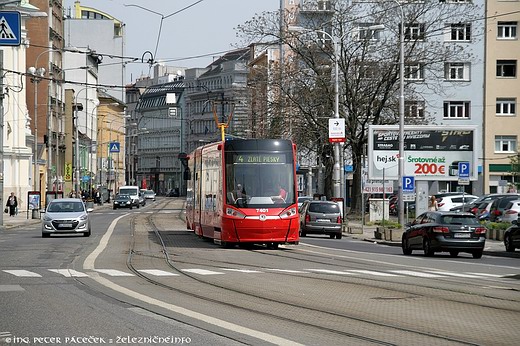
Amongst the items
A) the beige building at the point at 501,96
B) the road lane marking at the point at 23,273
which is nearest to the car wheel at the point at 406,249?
the road lane marking at the point at 23,273

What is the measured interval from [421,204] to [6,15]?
21.4 m

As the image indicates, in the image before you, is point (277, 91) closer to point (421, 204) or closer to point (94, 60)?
point (421, 204)

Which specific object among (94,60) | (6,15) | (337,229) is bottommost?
(337,229)

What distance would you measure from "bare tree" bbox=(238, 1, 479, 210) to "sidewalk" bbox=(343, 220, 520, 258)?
7.05 metres

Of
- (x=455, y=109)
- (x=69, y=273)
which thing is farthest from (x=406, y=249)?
(x=455, y=109)

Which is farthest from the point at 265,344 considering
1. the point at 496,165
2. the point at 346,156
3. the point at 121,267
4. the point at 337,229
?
the point at 496,165

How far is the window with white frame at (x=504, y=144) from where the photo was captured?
82125 mm

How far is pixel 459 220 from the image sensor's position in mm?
32688

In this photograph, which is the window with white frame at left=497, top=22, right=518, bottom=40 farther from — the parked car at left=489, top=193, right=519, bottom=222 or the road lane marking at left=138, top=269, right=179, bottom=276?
the road lane marking at left=138, top=269, right=179, bottom=276

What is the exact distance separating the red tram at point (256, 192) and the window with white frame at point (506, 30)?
2038 inches

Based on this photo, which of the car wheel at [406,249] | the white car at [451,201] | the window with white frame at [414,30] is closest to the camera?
the car wheel at [406,249]

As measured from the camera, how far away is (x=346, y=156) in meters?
74.3

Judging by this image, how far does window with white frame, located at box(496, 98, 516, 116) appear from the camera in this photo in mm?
81875

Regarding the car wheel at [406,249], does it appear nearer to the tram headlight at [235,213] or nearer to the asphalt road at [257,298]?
the asphalt road at [257,298]
